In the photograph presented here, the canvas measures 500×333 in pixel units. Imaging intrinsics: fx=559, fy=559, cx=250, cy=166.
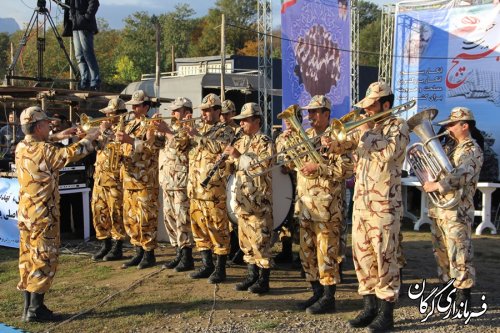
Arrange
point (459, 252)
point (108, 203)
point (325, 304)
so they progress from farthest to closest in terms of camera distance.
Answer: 1. point (108, 203)
2. point (325, 304)
3. point (459, 252)

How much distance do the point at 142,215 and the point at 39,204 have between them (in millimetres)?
1994

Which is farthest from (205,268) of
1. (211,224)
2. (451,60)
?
(451,60)

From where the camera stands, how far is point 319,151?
18.1ft

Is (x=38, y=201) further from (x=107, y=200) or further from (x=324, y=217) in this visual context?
(x=324, y=217)

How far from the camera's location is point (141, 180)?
281 inches

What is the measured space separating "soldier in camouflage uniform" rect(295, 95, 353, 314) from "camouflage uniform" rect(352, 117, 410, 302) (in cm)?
46

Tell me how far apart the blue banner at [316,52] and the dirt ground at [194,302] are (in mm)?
6378

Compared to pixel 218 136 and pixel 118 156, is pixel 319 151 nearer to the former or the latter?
pixel 218 136

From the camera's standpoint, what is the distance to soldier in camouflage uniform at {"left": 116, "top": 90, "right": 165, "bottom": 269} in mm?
7093

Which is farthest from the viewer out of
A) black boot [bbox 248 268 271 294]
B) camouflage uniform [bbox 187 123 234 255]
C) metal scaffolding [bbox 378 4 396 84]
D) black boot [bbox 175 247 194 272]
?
metal scaffolding [bbox 378 4 396 84]

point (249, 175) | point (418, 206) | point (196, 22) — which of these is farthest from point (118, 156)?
point (196, 22)

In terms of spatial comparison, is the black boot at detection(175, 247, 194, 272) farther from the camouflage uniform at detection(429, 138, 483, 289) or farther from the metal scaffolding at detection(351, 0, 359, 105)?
the metal scaffolding at detection(351, 0, 359, 105)

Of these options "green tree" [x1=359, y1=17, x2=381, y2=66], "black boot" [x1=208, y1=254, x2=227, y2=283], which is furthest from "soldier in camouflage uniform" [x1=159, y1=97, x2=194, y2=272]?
"green tree" [x1=359, y1=17, x2=381, y2=66]

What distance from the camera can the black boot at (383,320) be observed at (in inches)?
192
